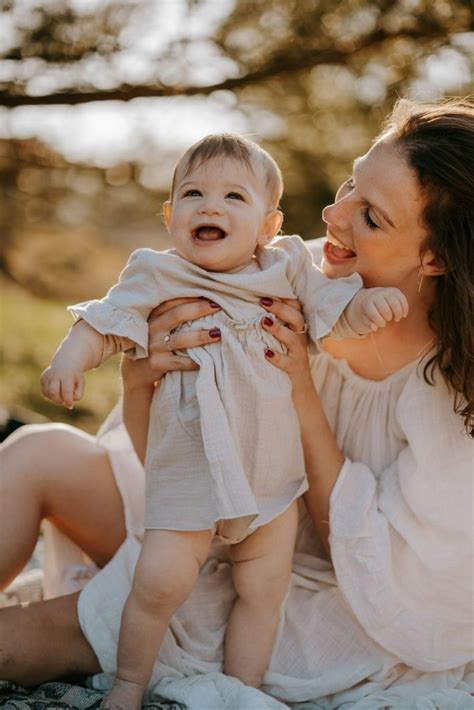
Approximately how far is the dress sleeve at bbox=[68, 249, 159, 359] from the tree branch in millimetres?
2876

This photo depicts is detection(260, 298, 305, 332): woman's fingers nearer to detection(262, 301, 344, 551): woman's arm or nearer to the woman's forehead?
detection(262, 301, 344, 551): woman's arm

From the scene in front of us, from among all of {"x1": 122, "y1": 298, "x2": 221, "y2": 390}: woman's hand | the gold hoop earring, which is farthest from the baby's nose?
the gold hoop earring

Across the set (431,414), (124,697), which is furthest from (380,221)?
(124,697)

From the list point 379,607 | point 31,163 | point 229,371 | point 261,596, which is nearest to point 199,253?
point 229,371

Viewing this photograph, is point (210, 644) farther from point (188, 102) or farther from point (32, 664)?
point (188, 102)

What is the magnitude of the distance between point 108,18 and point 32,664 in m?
3.32

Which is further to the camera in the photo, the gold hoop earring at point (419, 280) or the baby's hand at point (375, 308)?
the gold hoop earring at point (419, 280)

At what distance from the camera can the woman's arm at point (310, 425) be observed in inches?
85.8

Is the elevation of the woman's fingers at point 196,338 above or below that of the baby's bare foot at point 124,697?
above

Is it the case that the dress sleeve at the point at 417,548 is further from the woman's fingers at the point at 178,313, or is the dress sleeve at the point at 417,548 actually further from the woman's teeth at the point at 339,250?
the woman's fingers at the point at 178,313

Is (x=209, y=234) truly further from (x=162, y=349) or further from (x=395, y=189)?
(x=395, y=189)

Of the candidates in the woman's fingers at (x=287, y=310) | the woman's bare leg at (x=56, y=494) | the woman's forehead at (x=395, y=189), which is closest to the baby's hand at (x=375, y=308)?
the woman's fingers at (x=287, y=310)

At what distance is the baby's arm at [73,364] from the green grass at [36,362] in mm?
3202

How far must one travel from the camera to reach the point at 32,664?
2197mm
